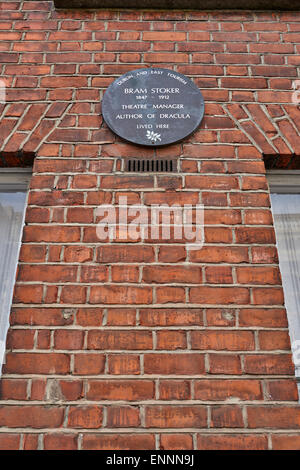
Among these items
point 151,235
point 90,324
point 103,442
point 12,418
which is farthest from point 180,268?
point 12,418

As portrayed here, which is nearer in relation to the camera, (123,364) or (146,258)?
(123,364)

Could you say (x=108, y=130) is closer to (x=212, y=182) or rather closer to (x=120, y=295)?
(x=212, y=182)

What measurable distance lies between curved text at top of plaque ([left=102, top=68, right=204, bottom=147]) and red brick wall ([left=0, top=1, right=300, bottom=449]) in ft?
0.21

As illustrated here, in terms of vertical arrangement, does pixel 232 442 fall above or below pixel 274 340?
below

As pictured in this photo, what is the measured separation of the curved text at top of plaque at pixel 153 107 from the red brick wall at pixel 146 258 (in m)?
0.06

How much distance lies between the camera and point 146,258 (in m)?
1.76

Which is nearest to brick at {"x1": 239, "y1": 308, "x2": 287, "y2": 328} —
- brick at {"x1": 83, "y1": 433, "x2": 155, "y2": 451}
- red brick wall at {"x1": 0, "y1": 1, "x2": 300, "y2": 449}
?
red brick wall at {"x1": 0, "y1": 1, "x2": 300, "y2": 449}

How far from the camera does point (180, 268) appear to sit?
1739 millimetres

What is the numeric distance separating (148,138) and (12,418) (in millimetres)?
1363

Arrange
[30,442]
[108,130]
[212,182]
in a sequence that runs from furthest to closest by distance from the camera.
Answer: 1. [108,130]
2. [212,182]
3. [30,442]

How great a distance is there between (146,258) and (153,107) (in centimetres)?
83

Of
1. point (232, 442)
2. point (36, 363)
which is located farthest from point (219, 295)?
point (36, 363)

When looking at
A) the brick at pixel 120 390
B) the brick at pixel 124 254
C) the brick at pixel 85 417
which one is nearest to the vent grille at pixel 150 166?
the brick at pixel 124 254

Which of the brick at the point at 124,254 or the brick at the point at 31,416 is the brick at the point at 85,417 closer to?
the brick at the point at 31,416
